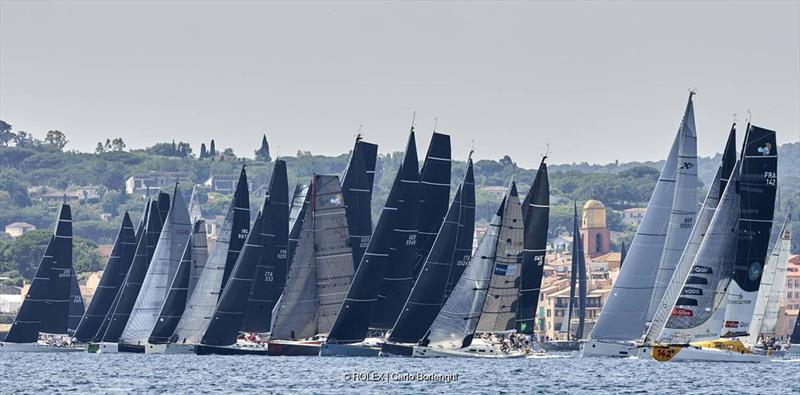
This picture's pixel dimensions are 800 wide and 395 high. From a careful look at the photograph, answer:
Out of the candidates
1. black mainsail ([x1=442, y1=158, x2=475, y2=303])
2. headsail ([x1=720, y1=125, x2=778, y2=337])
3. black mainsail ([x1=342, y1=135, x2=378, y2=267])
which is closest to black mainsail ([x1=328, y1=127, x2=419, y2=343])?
black mainsail ([x1=442, y1=158, x2=475, y2=303])

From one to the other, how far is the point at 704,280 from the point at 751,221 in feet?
8.77

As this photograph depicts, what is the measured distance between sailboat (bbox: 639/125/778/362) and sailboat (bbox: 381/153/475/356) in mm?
9065

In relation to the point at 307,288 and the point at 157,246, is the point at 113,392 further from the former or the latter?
the point at 157,246

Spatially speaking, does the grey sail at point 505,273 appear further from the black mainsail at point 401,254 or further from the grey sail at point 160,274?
the grey sail at point 160,274

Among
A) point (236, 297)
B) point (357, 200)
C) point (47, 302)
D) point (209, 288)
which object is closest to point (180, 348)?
point (209, 288)

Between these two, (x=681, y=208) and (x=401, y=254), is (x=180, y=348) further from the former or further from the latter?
(x=681, y=208)

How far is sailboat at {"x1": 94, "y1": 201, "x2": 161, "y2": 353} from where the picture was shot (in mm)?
89500

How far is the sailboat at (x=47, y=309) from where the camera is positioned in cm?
9175

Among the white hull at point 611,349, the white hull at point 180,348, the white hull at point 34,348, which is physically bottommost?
the white hull at point 34,348

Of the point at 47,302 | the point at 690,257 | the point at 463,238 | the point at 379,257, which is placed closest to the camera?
the point at 690,257

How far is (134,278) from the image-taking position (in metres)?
91.6

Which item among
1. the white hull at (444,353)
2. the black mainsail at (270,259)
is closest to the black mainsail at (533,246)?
the white hull at (444,353)

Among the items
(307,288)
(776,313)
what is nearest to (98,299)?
(307,288)

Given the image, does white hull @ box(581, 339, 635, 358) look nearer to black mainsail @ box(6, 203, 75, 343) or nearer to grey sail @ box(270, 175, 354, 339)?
grey sail @ box(270, 175, 354, 339)
